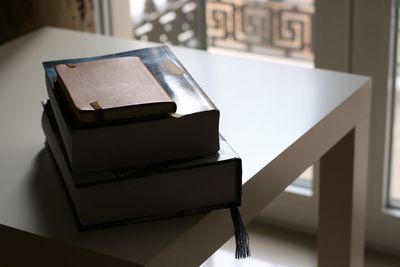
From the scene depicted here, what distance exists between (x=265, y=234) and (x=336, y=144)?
0.61 meters

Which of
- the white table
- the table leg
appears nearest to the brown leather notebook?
the white table

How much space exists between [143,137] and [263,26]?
3.10 feet

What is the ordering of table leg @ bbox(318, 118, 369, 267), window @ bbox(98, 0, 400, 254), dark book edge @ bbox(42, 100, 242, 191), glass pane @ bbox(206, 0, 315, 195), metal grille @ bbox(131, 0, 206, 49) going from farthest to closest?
metal grille @ bbox(131, 0, 206, 49)
glass pane @ bbox(206, 0, 315, 195)
window @ bbox(98, 0, 400, 254)
table leg @ bbox(318, 118, 369, 267)
dark book edge @ bbox(42, 100, 242, 191)

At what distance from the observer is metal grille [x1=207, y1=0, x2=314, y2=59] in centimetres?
181

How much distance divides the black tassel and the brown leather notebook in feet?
0.48

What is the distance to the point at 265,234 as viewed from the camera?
196 cm

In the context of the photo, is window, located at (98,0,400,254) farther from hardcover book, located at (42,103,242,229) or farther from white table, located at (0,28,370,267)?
hardcover book, located at (42,103,242,229)

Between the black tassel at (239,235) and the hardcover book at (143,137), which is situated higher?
the hardcover book at (143,137)

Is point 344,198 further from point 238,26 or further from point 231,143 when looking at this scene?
point 238,26

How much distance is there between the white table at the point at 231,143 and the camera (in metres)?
0.96

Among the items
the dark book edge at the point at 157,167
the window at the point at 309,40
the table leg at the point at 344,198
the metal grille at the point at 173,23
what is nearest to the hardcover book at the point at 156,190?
the dark book edge at the point at 157,167

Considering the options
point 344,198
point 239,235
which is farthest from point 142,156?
point 344,198

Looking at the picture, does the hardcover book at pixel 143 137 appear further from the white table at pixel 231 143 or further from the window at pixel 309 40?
the window at pixel 309 40

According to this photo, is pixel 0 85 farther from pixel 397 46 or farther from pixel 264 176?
pixel 397 46
